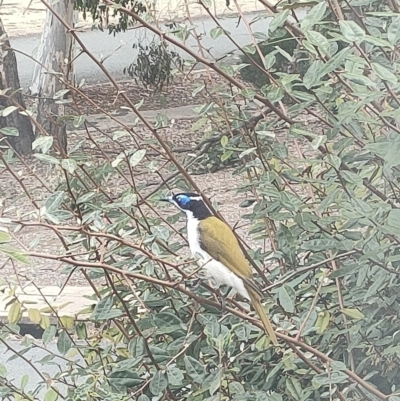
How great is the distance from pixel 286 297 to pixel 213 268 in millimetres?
475

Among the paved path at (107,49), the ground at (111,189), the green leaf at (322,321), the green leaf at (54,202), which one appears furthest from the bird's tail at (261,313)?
the paved path at (107,49)

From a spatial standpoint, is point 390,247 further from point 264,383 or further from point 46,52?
point 46,52

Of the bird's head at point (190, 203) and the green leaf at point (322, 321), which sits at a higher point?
the bird's head at point (190, 203)

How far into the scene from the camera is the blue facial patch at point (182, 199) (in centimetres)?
237

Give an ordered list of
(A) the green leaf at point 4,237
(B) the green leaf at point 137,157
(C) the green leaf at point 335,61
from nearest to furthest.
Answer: (A) the green leaf at point 4,237, (C) the green leaf at point 335,61, (B) the green leaf at point 137,157

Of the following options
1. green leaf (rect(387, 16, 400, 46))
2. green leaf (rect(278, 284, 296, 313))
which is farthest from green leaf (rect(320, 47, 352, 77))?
Result: green leaf (rect(278, 284, 296, 313))

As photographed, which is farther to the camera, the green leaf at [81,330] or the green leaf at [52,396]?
the green leaf at [81,330]

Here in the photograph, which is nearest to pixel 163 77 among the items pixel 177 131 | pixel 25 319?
pixel 177 131

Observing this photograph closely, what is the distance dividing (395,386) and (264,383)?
305 millimetres

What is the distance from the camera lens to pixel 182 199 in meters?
2.38

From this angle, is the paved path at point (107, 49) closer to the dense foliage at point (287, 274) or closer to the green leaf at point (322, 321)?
the dense foliage at point (287, 274)

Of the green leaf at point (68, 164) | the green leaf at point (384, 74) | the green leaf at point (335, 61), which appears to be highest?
the green leaf at point (384, 74)

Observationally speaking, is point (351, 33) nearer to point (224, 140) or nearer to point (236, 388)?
point (236, 388)

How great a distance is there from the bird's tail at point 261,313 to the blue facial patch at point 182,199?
0.32 meters
